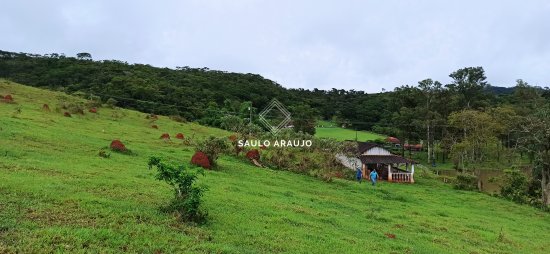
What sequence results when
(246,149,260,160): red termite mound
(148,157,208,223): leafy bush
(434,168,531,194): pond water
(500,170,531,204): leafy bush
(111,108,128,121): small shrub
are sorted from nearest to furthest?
1. (148,157,208,223): leafy bush
2. (246,149,260,160): red termite mound
3. (500,170,531,204): leafy bush
4. (434,168,531,194): pond water
5. (111,108,128,121): small shrub

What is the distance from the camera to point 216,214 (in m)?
12.9

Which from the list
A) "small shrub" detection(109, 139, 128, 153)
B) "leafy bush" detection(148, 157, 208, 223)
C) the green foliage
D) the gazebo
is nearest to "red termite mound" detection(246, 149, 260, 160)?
"small shrub" detection(109, 139, 128, 153)

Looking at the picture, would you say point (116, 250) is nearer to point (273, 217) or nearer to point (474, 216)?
point (273, 217)

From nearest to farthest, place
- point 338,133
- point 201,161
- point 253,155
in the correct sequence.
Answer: point 201,161
point 253,155
point 338,133

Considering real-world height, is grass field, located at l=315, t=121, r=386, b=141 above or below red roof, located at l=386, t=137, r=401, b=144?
above

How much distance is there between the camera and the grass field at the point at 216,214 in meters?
9.48

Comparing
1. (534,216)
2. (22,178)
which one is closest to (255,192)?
(22,178)

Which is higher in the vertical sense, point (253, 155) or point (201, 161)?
point (253, 155)

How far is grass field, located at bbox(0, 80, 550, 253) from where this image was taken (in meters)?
9.48

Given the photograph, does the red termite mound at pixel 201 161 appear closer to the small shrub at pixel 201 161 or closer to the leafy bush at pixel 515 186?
the small shrub at pixel 201 161

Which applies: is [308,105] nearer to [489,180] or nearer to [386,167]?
[386,167]

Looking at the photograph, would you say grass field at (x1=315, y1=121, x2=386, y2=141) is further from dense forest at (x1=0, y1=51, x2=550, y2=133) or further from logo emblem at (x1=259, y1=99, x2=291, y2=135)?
logo emblem at (x1=259, y1=99, x2=291, y2=135)

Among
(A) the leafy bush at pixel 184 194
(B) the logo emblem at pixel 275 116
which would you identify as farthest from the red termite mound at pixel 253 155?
(A) the leafy bush at pixel 184 194

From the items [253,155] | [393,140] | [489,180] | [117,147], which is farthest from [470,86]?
[117,147]
